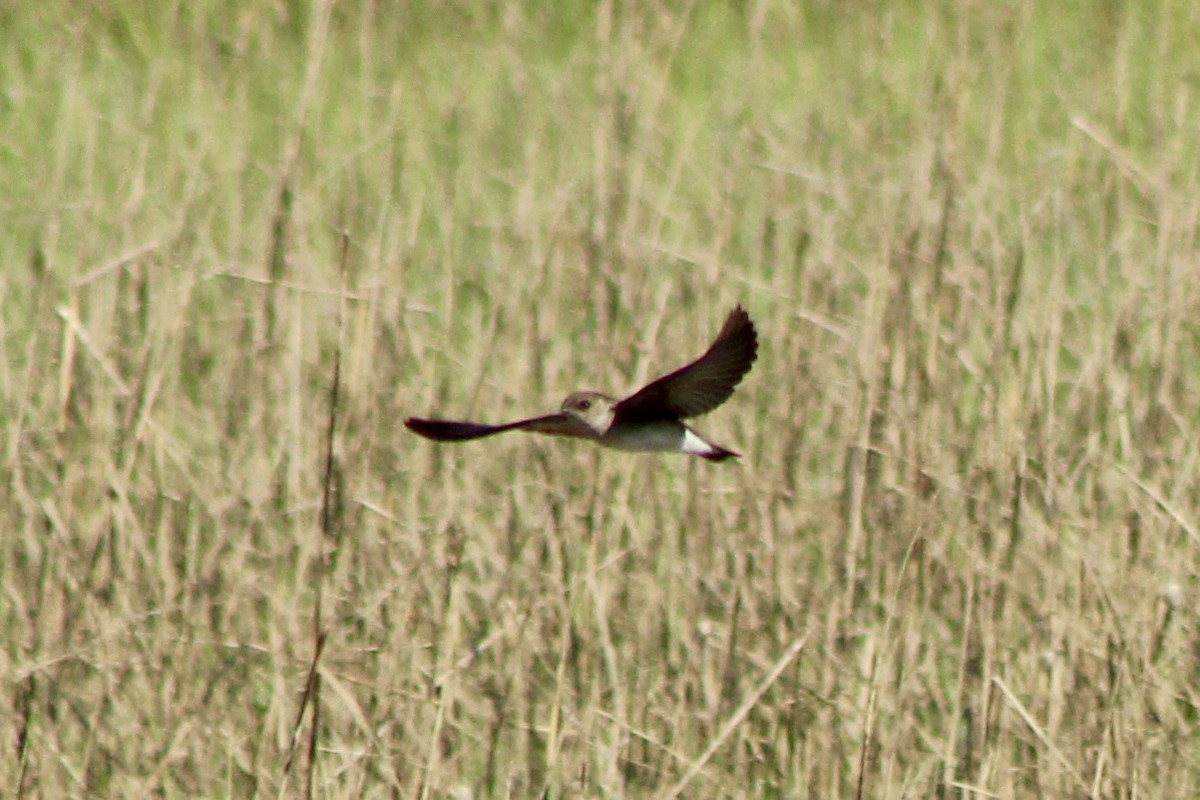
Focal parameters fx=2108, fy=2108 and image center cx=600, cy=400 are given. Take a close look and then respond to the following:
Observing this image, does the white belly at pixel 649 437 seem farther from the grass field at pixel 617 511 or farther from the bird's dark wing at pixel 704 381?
the grass field at pixel 617 511

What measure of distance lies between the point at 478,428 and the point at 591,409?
7.0 inches

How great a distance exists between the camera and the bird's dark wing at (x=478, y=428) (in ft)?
5.30

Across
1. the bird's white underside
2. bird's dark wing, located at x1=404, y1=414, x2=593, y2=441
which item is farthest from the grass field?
bird's dark wing, located at x1=404, y1=414, x2=593, y2=441

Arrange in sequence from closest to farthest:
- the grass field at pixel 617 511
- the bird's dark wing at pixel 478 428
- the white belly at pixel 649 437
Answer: the bird's dark wing at pixel 478 428, the white belly at pixel 649 437, the grass field at pixel 617 511

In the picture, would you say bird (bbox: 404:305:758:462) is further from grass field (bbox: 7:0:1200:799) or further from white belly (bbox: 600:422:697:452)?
grass field (bbox: 7:0:1200:799)

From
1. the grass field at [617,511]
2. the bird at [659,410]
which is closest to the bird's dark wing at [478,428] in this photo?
the bird at [659,410]

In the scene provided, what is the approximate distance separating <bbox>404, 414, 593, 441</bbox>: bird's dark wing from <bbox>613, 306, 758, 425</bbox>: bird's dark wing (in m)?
0.04

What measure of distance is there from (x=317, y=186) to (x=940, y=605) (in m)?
1.39

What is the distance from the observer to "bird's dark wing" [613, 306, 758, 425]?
165cm

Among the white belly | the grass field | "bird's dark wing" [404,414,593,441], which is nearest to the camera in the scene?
"bird's dark wing" [404,414,593,441]

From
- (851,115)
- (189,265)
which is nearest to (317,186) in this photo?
(189,265)

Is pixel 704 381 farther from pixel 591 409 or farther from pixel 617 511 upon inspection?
pixel 617 511

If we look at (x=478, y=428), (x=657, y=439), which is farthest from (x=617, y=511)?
(x=478, y=428)

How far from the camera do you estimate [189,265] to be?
9.37ft
